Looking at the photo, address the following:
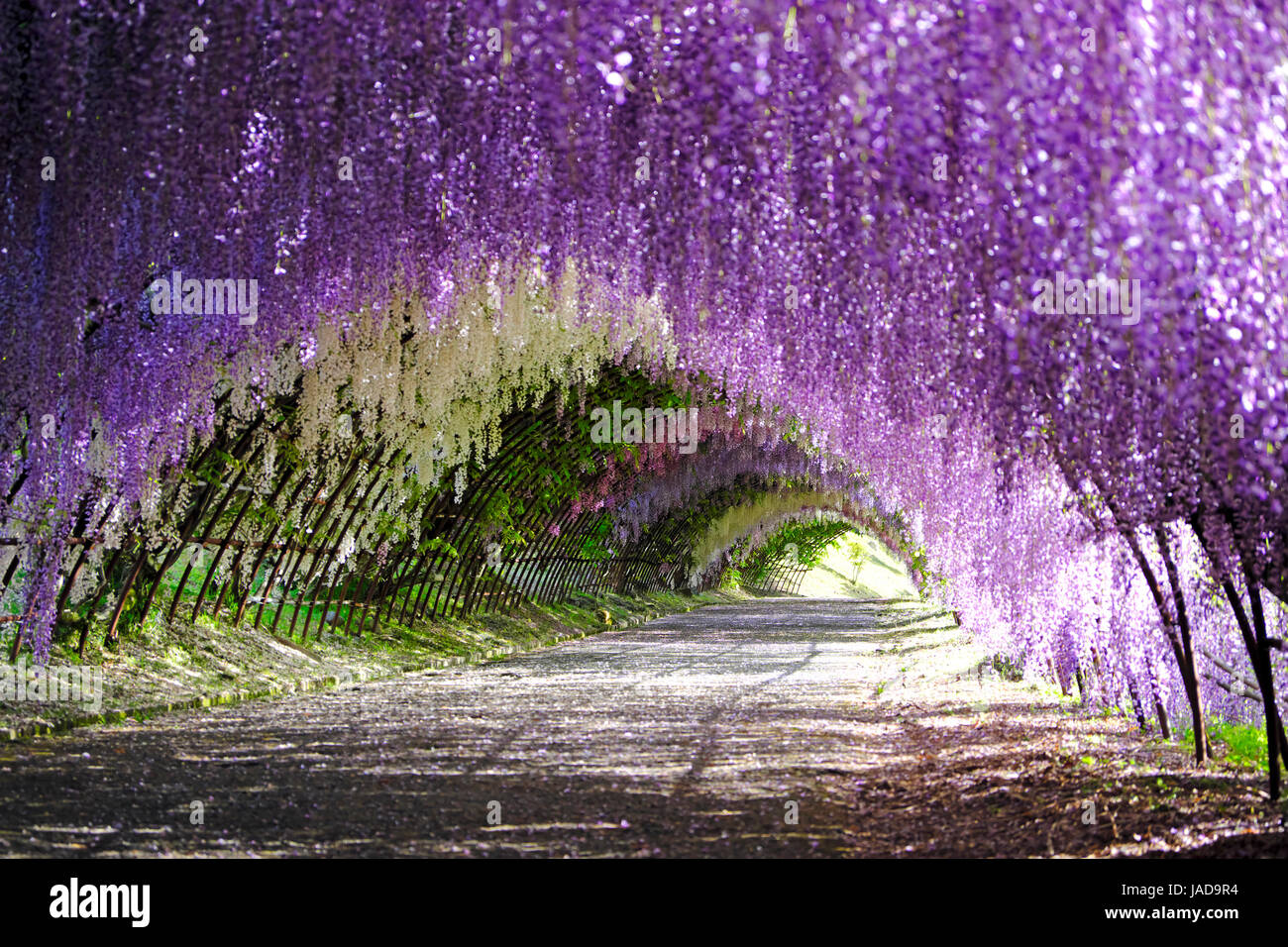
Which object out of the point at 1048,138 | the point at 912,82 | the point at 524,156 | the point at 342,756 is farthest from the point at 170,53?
the point at 342,756

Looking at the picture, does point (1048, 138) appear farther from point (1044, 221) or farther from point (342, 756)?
point (342, 756)

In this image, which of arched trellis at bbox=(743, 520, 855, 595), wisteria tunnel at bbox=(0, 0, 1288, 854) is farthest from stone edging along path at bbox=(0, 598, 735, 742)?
arched trellis at bbox=(743, 520, 855, 595)

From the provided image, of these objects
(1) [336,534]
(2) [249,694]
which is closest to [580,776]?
(2) [249,694]

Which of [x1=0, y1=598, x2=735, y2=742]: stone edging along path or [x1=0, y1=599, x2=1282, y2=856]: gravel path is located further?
[x1=0, y1=598, x2=735, y2=742]: stone edging along path

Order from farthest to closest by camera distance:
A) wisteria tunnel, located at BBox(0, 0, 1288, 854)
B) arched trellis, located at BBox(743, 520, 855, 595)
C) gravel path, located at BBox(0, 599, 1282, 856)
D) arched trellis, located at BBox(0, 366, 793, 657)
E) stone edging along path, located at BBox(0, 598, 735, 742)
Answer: arched trellis, located at BBox(743, 520, 855, 595) < arched trellis, located at BBox(0, 366, 793, 657) < stone edging along path, located at BBox(0, 598, 735, 742) < gravel path, located at BBox(0, 599, 1282, 856) < wisteria tunnel, located at BBox(0, 0, 1288, 854)

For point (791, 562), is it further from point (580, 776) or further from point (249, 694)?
point (580, 776)

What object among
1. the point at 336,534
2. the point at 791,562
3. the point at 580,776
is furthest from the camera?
the point at 791,562

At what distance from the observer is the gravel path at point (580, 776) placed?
4.39m

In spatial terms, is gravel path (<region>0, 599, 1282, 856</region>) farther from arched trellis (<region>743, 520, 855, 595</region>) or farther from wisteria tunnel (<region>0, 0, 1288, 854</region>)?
arched trellis (<region>743, 520, 855, 595</region>)

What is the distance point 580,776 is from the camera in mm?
5820

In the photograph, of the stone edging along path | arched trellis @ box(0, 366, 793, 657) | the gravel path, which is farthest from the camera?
arched trellis @ box(0, 366, 793, 657)

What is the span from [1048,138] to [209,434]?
6.71 metres

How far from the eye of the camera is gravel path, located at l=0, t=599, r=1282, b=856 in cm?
439

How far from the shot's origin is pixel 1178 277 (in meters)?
3.61
